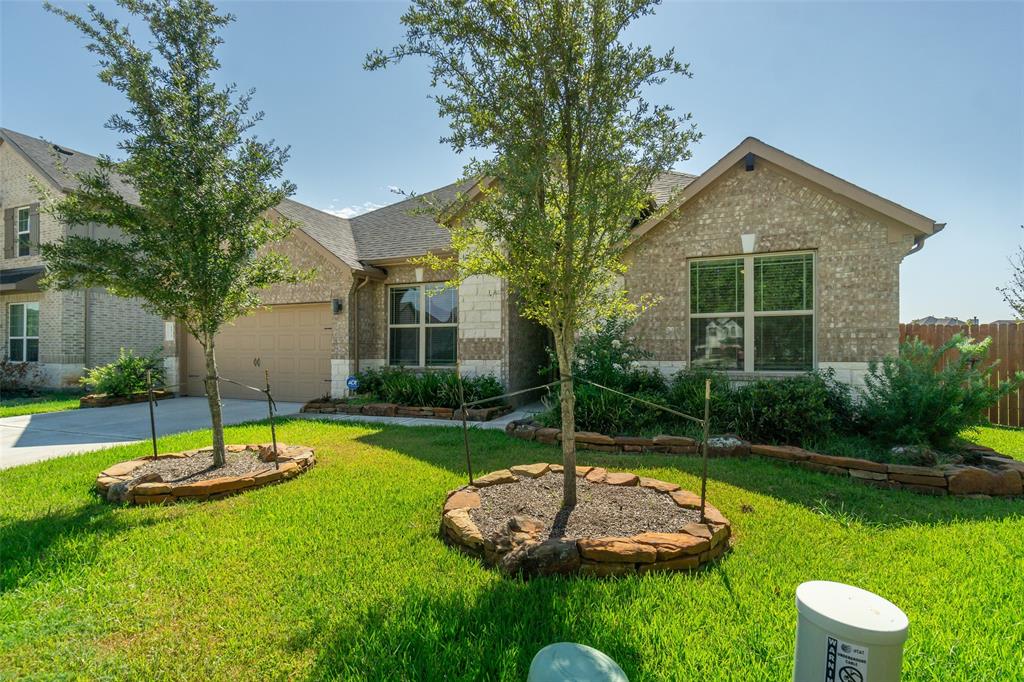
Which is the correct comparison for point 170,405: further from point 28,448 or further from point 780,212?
point 780,212

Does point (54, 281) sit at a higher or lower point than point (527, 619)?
higher

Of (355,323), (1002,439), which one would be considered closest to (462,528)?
(355,323)

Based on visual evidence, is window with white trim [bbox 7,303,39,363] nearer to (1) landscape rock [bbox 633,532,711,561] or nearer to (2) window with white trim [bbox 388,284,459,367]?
(2) window with white trim [bbox 388,284,459,367]

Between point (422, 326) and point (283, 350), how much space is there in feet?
13.1

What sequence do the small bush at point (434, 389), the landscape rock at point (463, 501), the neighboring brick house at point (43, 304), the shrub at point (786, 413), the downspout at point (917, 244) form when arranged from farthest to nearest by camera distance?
the neighboring brick house at point (43, 304) < the small bush at point (434, 389) < the downspout at point (917, 244) < the shrub at point (786, 413) < the landscape rock at point (463, 501)

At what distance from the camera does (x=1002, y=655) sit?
7.86 ft

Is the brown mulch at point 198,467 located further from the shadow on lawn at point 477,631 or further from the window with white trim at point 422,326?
the window with white trim at point 422,326

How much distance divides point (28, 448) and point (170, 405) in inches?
192

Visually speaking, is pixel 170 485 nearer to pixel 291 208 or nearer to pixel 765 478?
pixel 765 478

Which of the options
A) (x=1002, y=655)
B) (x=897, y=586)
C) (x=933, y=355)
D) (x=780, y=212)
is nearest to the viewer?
(x=1002, y=655)

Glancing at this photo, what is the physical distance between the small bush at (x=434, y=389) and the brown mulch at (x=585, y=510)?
5.08 meters

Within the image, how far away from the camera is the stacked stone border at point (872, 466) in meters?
4.95

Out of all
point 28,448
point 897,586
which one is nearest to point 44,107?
point 28,448

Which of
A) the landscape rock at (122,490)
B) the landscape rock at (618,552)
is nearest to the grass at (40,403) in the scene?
the landscape rock at (122,490)
